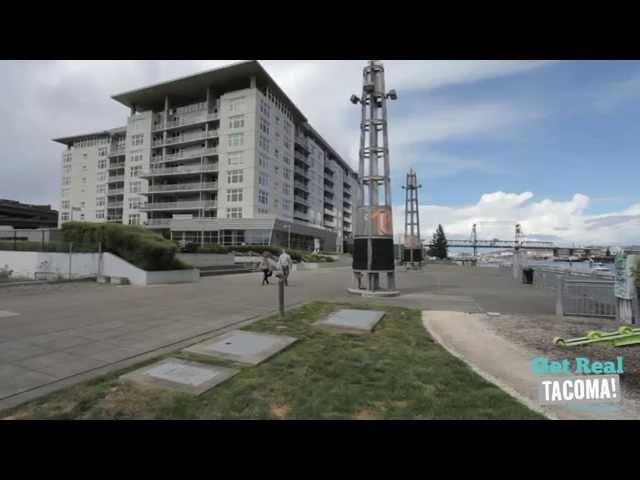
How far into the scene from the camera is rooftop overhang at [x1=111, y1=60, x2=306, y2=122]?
158ft

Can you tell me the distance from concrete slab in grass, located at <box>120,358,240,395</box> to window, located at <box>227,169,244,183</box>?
4622 centimetres

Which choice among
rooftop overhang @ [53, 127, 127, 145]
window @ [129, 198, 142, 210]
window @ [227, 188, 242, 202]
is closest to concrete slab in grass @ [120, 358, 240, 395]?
window @ [227, 188, 242, 202]

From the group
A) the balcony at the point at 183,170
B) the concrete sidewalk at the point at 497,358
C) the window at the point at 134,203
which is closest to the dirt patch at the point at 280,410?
the concrete sidewalk at the point at 497,358

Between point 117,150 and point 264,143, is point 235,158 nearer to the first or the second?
point 264,143

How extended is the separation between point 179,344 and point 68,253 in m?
14.4

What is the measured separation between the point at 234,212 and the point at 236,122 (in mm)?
14327

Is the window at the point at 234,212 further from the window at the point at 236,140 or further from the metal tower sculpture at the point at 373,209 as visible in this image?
the metal tower sculpture at the point at 373,209

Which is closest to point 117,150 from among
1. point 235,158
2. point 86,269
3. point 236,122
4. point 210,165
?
point 210,165

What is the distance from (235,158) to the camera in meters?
48.8

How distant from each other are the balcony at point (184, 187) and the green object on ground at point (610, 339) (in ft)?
163
